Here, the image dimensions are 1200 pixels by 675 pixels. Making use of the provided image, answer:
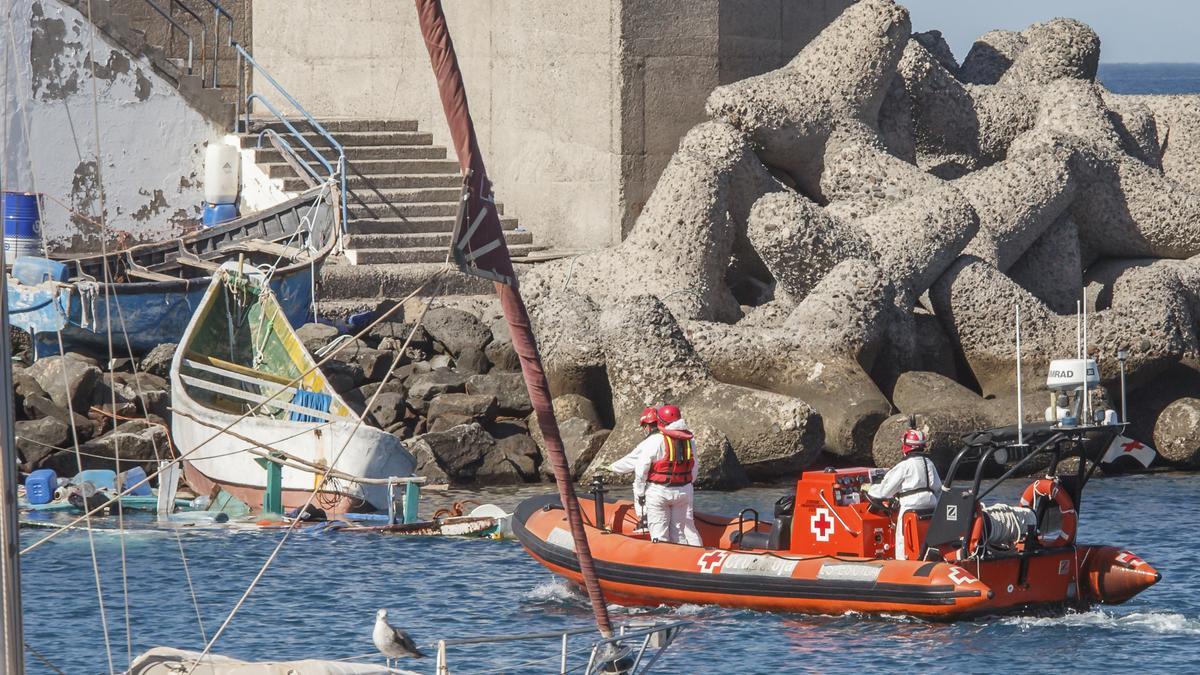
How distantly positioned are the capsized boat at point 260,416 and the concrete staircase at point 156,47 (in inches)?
224

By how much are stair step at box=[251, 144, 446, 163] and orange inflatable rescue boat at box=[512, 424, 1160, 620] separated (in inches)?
485

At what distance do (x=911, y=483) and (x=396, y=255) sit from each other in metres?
11.6

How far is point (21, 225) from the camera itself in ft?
72.0

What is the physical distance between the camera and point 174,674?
916 centimetres

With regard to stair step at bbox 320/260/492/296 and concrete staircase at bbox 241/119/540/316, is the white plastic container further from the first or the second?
stair step at bbox 320/260/492/296

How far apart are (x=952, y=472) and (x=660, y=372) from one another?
20.8ft

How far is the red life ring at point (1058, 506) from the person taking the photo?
1371 centimetres


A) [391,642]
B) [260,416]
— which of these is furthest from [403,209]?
[391,642]

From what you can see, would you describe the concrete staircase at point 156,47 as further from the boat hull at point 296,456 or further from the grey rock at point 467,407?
the boat hull at point 296,456

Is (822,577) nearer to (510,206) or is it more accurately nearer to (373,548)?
(373,548)

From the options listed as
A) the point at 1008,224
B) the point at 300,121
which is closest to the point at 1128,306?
the point at 1008,224

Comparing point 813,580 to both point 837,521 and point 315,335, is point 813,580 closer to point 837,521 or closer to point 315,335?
point 837,521

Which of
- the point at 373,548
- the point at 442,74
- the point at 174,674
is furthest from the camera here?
the point at 373,548

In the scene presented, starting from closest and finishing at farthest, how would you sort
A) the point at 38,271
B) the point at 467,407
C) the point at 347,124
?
the point at 467,407 → the point at 38,271 → the point at 347,124
